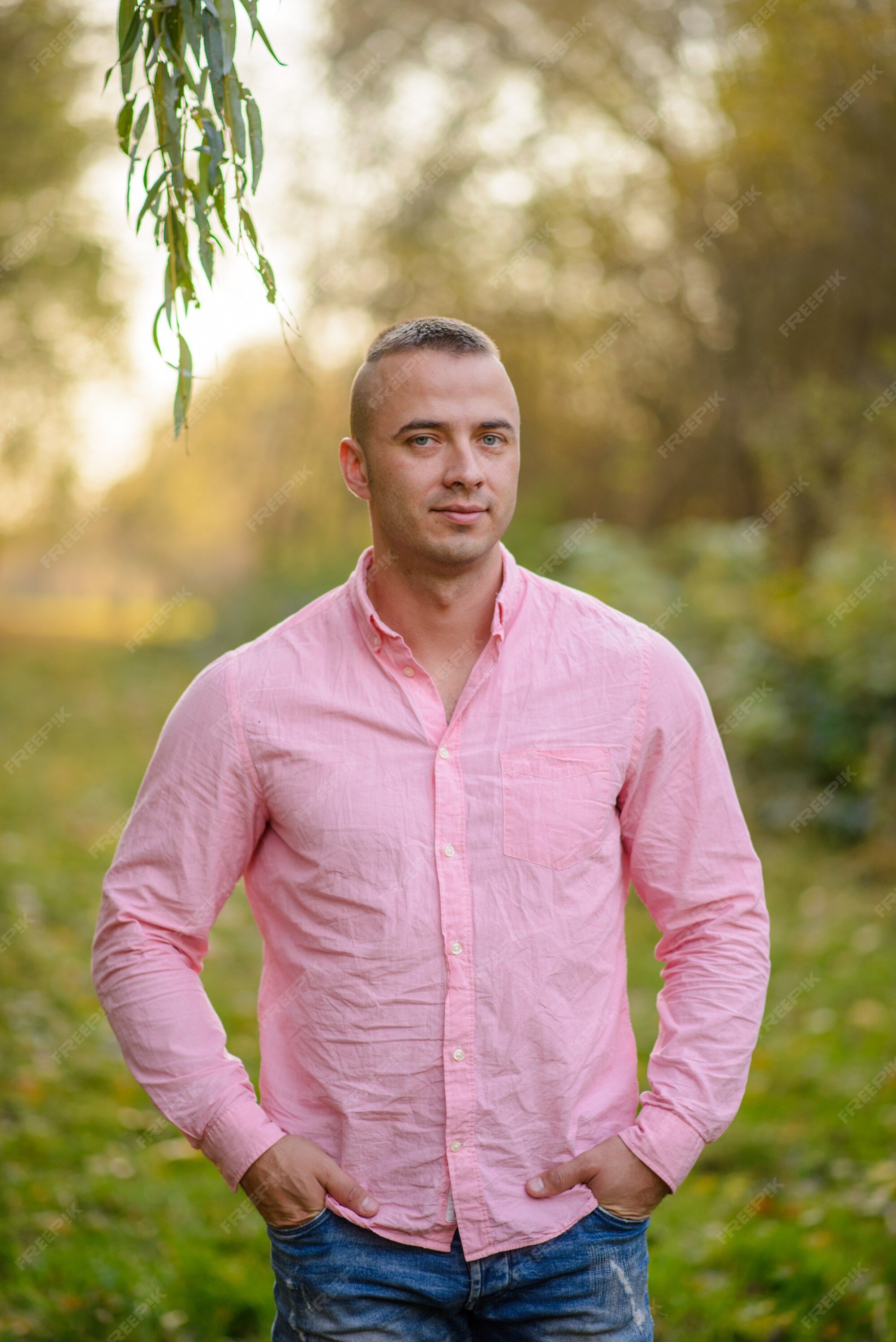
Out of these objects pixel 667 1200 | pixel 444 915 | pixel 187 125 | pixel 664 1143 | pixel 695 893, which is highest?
pixel 187 125

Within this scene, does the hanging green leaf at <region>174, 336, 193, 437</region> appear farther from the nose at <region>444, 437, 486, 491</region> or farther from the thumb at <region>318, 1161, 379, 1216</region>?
the thumb at <region>318, 1161, 379, 1216</region>

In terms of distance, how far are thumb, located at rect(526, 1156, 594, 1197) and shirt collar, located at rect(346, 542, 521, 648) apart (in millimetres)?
933

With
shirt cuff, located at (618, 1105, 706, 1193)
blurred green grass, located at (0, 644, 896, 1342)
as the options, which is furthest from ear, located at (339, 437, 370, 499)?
blurred green grass, located at (0, 644, 896, 1342)

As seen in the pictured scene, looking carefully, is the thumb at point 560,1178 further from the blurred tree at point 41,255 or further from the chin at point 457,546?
the blurred tree at point 41,255

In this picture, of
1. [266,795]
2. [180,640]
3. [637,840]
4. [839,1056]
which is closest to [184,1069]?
[266,795]

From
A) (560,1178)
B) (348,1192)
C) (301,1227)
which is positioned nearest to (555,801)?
(560,1178)

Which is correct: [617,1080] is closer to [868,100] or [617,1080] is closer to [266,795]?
[266,795]

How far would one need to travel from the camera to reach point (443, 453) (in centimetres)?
219

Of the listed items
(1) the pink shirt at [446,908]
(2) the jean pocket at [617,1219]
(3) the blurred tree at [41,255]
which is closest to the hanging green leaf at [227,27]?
(1) the pink shirt at [446,908]

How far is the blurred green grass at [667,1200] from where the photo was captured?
3.70 meters

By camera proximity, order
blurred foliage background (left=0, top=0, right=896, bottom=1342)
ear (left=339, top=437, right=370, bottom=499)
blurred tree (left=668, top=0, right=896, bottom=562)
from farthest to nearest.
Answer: blurred tree (left=668, top=0, right=896, bottom=562)
blurred foliage background (left=0, top=0, right=896, bottom=1342)
ear (left=339, top=437, right=370, bottom=499)

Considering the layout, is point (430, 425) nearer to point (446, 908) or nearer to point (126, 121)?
point (126, 121)

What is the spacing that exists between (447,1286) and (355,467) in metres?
1.49

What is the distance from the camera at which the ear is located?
7.60 feet
